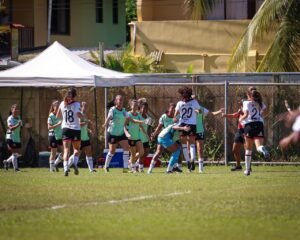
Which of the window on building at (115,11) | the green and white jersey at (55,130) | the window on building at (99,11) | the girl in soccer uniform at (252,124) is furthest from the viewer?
the window on building at (115,11)

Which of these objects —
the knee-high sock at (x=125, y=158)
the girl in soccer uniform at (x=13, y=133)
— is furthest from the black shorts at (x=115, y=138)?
the girl in soccer uniform at (x=13, y=133)

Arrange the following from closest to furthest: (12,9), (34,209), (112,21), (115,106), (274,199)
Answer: (34,209) → (274,199) → (115,106) → (12,9) → (112,21)

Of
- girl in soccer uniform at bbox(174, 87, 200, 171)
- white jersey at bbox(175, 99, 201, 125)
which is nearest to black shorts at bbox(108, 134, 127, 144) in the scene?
girl in soccer uniform at bbox(174, 87, 200, 171)

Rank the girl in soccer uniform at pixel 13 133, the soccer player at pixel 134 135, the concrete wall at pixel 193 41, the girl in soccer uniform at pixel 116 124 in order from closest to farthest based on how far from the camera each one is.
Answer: the girl in soccer uniform at pixel 116 124
the soccer player at pixel 134 135
the girl in soccer uniform at pixel 13 133
the concrete wall at pixel 193 41

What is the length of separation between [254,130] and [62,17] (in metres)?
28.5

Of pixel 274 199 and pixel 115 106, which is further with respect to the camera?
pixel 115 106

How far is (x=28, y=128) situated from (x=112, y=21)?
2173cm

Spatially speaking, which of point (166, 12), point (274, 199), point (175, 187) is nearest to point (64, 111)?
point (175, 187)

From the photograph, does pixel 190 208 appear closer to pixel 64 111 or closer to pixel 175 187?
pixel 175 187

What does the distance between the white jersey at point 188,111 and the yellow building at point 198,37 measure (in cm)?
1173

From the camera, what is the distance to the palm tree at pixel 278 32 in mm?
28641

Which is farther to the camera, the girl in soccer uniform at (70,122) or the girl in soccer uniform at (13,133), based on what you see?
the girl in soccer uniform at (13,133)

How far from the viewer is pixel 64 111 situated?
74.4 ft

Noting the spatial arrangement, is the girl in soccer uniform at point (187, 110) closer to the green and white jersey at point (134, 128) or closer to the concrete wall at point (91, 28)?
the green and white jersey at point (134, 128)
